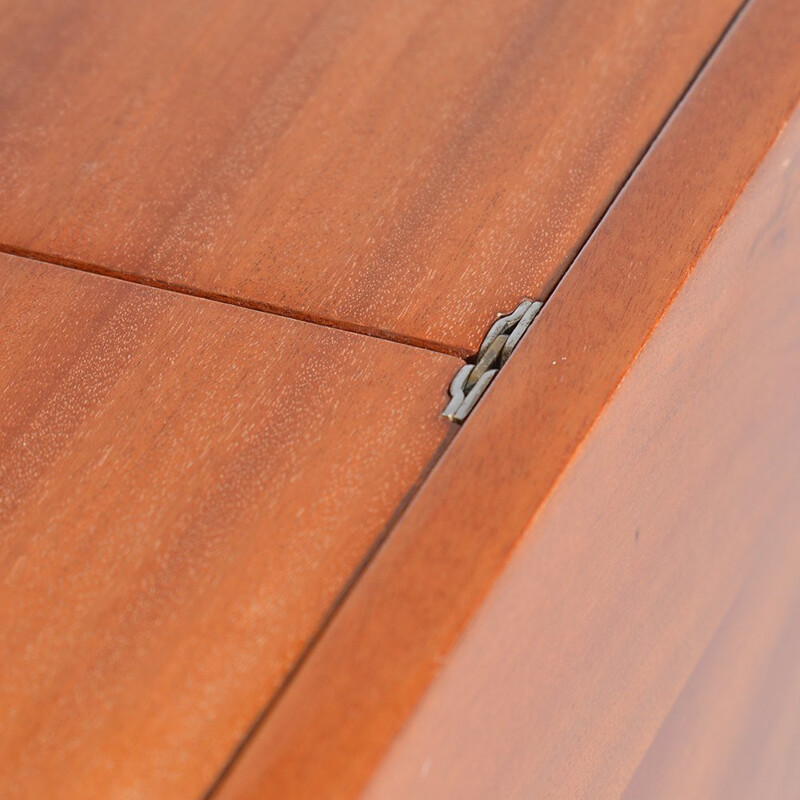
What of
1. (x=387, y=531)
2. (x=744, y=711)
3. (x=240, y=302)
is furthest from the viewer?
(x=744, y=711)

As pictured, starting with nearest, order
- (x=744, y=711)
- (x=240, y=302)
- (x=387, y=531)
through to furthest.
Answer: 1. (x=387, y=531)
2. (x=240, y=302)
3. (x=744, y=711)

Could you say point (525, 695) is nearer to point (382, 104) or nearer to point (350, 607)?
point (350, 607)

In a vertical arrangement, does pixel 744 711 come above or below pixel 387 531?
above

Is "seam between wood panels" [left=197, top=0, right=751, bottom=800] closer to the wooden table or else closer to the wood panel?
the wooden table

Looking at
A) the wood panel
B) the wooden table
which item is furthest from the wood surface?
the wood panel

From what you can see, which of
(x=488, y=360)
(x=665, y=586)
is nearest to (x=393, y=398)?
(x=488, y=360)

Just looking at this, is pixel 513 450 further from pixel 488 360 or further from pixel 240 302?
pixel 240 302

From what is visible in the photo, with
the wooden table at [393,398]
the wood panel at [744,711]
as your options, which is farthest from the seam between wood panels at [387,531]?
the wood panel at [744,711]

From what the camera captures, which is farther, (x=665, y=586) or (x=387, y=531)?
(x=665, y=586)
